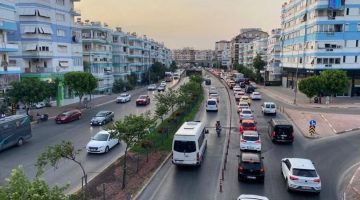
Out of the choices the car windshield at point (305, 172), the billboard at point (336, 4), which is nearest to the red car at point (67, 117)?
the car windshield at point (305, 172)

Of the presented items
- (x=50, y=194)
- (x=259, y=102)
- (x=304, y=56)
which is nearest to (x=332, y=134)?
(x=259, y=102)

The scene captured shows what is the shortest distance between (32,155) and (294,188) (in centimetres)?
1960

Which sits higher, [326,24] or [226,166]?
[326,24]

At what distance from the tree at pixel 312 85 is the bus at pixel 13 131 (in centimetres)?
4080

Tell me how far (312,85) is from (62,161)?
4063 centimetres

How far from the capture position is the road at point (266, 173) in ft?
59.8

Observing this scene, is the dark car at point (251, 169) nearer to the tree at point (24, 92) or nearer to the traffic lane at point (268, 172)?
the traffic lane at point (268, 172)

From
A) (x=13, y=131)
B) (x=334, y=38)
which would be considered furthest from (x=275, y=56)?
(x=13, y=131)

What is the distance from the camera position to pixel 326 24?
59.7 metres

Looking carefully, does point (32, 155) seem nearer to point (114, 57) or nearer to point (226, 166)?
point (226, 166)

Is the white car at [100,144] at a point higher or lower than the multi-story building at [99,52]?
lower

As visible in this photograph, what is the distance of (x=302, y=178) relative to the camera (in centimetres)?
1781

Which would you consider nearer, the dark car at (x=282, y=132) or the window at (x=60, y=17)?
the dark car at (x=282, y=132)

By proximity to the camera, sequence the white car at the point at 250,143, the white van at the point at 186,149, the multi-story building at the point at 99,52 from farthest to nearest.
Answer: the multi-story building at the point at 99,52 → the white car at the point at 250,143 → the white van at the point at 186,149
